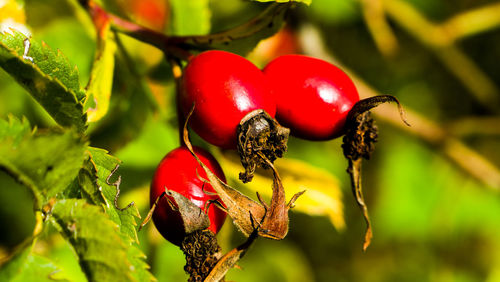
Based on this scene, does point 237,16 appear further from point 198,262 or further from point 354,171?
point 198,262

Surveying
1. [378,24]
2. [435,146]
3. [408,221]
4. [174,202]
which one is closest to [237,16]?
[378,24]

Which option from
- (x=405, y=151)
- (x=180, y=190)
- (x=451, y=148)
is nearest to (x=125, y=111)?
(x=180, y=190)

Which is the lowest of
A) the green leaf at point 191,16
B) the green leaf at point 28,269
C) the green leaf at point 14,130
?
the green leaf at point 28,269

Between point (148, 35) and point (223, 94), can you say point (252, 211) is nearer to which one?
point (223, 94)

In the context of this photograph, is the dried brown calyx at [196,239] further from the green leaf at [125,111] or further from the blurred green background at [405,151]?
the blurred green background at [405,151]

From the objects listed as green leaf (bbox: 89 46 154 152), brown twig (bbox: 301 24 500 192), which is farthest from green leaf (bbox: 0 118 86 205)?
brown twig (bbox: 301 24 500 192)

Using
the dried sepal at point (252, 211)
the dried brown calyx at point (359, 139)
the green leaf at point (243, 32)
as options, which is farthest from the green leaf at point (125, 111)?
the dried brown calyx at point (359, 139)
